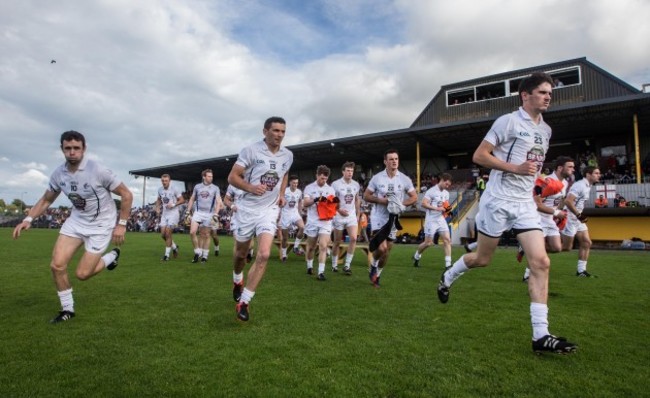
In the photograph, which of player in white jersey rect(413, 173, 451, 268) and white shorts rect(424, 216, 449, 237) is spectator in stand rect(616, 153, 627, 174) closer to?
player in white jersey rect(413, 173, 451, 268)

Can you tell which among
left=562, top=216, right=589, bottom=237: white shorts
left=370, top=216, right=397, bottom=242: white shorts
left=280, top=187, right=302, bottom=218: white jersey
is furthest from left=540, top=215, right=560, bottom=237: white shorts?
left=280, top=187, right=302, bottom=218: white jersey

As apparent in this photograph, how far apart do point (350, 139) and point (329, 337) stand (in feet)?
94.4

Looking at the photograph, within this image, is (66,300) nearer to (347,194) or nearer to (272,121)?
(272,121)

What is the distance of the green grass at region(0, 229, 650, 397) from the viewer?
3.23 metres

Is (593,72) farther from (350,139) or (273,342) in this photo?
(273,342)

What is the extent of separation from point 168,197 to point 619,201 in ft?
72.3

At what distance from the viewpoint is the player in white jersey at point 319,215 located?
32.6ft

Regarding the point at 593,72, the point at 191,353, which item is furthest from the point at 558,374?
the point at 593,72

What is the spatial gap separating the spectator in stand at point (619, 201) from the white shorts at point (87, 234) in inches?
947

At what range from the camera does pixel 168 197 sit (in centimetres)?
1370

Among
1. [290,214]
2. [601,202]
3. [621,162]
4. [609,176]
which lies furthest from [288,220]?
[621,162]

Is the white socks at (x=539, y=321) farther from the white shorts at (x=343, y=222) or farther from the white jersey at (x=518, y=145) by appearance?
the white shorts at (x=343, y=222)

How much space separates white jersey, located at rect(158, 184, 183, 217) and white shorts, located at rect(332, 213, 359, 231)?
19.5 feet

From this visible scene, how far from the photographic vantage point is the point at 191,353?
3.98 metres
